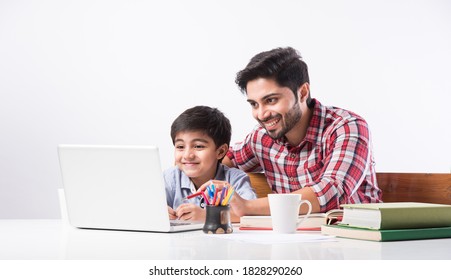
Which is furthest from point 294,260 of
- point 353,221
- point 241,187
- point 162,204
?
point 241,187

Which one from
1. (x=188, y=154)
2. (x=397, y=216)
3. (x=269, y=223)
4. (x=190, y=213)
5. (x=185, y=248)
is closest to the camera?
(x=185, y=248)

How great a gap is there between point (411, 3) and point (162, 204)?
3194mm

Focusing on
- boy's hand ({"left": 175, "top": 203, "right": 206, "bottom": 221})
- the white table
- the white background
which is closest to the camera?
the white table

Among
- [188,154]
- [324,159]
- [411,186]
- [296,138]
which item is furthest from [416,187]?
[188,154]

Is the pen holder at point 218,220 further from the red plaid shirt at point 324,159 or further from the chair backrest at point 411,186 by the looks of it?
the chair backrest at point 411,186

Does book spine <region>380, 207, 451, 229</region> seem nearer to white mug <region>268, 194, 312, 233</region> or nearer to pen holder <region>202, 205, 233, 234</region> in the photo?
white mug <region>268, 194, 312, 233</region>

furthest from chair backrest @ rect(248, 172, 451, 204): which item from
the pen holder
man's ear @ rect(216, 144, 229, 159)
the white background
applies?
the white background

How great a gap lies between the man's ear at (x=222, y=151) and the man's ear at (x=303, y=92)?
0.99 feet

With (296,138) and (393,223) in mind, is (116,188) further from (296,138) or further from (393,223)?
(296,138)

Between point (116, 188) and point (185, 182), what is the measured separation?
0.75 meters

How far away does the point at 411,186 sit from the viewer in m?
2.20

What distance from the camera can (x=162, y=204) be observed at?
1.41 m

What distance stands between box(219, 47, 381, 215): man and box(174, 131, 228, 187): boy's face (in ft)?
0.63

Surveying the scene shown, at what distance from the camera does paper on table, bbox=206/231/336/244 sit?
4.08 ft
